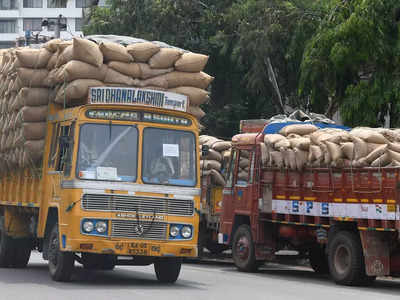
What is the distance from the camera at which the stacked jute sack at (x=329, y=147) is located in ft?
52.7

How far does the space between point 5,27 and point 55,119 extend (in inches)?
3268

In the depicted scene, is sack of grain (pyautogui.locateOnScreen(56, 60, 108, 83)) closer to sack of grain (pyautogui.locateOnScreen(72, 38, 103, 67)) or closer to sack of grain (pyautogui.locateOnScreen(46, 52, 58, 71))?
sack of grain (pyautogui.locateOnScreen(72, 38, 103, 67))

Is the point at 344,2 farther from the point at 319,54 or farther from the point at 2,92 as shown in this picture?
the point at 2,92

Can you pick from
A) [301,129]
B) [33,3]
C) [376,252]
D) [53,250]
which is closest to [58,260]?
[53,250]

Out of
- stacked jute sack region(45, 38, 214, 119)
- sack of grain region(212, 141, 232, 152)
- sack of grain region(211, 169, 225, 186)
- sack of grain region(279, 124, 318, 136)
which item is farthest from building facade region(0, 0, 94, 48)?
stacked jute sack region(45, 38, 214, 119)

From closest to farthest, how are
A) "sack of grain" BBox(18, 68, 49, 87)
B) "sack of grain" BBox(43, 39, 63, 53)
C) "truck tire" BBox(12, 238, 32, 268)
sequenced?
"sack of grain" BBox(18, 68, 49, 87) < "sack of grain" BBox(43, 39, 63, 53) < "truck tire" BBox(12, 238, 32, 268)

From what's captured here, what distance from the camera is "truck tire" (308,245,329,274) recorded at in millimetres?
20266

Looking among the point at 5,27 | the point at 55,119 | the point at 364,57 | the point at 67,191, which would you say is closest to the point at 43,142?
the point at 55,119

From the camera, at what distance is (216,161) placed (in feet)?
76.2

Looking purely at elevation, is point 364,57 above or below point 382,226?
above

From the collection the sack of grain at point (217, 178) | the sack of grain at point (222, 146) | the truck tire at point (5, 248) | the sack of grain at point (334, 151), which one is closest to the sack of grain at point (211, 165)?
the sack of grain at point (217, 178)

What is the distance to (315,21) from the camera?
95.3ft

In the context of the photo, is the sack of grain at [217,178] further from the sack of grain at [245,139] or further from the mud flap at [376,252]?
the mud flap at [376,252]

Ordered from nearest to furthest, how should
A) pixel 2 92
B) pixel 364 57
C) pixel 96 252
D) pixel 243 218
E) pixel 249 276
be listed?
pixel 96 252 < pixel 2 92 < pixel 249 276 < pixel 243 218 < pixel 364 57
